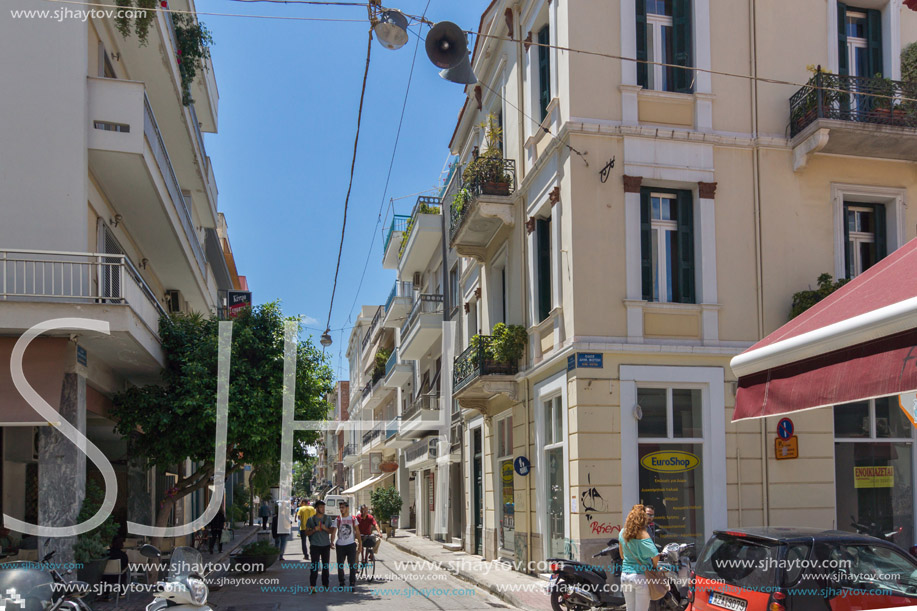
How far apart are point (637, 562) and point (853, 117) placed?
10.6 meters

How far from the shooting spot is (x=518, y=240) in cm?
1867

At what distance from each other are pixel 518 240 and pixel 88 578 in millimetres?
10701

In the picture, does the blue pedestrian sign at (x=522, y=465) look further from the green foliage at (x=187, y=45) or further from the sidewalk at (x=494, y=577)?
the green foliage at (x=187, y=45)

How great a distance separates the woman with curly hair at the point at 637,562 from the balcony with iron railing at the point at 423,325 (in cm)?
2005

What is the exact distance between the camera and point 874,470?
15.4 metres

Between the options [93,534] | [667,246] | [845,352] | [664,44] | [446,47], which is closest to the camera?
[845,352]

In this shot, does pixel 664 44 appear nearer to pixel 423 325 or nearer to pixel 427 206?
pixel 427 206

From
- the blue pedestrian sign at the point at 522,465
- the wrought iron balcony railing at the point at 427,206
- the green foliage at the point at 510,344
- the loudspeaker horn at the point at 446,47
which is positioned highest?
the wrought iron balcony railing at the point at 427,206

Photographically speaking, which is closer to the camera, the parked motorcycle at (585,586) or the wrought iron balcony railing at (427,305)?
the parked motorcycle at (585,586)

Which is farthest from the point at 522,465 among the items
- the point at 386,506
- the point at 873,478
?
the point at 386,506

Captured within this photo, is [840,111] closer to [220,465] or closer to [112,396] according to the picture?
[220,465]

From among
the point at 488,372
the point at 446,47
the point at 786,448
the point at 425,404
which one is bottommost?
the point at 786,448

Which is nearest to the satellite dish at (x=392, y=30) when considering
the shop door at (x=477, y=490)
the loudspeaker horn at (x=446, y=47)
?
the loudspeaker horn at (x=446, y=47)

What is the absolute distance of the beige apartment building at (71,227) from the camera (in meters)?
12.5
